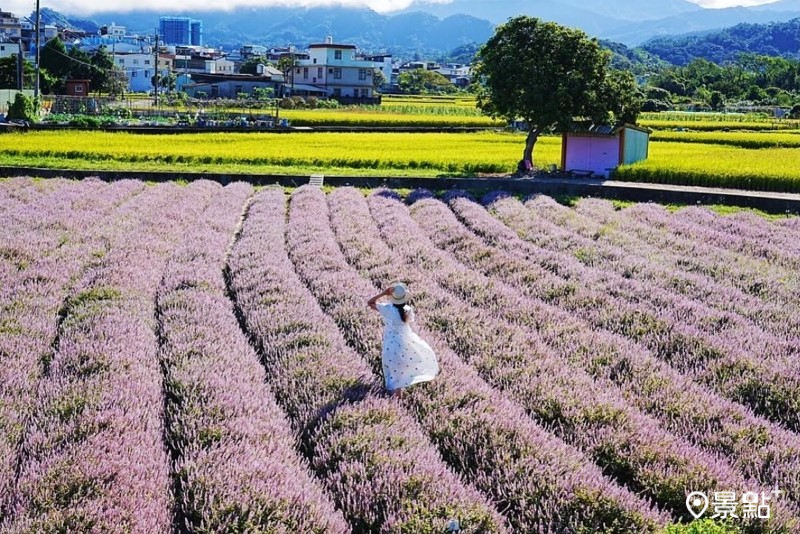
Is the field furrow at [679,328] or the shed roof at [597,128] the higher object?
the shed roof at [597,128]

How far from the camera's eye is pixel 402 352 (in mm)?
7633

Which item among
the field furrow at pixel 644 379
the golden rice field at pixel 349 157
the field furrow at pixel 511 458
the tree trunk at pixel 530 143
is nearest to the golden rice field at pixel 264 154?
the golden rice field at pixel 349 157

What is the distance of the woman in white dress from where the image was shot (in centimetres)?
761

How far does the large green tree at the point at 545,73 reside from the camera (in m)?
24.6

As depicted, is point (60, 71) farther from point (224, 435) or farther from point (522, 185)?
point (224, 435)

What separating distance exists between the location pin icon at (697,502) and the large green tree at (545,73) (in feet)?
65.2

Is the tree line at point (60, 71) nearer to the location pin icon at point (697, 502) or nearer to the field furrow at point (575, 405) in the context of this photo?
the field furrow at point (575, 405)

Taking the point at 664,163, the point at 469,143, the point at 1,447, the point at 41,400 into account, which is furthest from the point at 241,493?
the point at 469,143

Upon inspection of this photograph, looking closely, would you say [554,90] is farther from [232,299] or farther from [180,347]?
[180,347]

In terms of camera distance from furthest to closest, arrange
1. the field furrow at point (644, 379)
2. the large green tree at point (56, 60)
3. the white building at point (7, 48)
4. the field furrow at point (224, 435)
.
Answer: the white building at point (7, 48)
the large green tree at point (56, 60)
the field furrow at point (644, 379)
the field furrow at point (224, 435)

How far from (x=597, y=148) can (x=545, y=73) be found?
3.43 meters

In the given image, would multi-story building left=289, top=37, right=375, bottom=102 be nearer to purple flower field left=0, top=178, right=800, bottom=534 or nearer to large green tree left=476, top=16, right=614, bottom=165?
large green tree left=476, top=16, right=614, bottom=165

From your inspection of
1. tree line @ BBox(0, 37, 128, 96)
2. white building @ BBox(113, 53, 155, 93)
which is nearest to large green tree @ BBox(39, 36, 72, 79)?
tree line @ BBox(0, 37, 128, 96)

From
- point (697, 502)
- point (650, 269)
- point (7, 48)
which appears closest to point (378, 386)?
point (697, 502)
